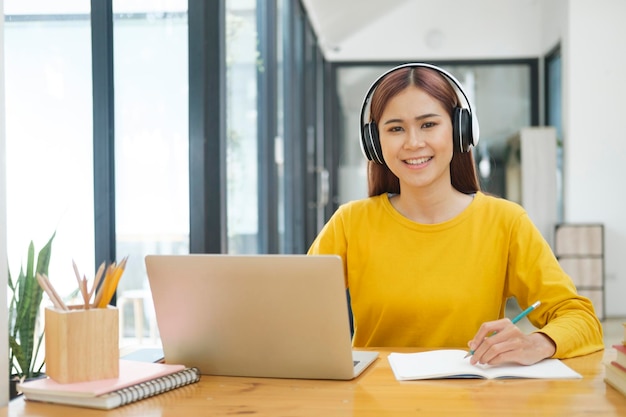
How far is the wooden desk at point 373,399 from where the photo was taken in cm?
107

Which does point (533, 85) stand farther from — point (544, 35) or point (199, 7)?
point (199, 7)

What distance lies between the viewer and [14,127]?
1.58 metres

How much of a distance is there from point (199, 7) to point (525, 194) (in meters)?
4.96

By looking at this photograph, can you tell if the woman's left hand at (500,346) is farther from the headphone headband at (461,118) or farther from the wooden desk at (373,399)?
the headphone headband at (461,118)

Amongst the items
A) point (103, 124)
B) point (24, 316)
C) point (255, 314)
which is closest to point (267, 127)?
point (103, 124)

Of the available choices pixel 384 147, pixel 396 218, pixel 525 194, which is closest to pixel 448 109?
pixel 384 147

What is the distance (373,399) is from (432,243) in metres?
0.73

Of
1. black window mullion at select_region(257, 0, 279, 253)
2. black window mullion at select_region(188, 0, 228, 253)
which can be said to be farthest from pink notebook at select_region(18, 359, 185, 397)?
black window mullion at select_region(257, 0, 279, 253)

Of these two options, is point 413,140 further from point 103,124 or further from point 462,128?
point 103,124

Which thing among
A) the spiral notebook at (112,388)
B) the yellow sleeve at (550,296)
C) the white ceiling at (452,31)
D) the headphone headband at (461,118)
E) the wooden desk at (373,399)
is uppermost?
the white ceiling at (452,31)

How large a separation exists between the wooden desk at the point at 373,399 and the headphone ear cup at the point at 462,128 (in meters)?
0.66

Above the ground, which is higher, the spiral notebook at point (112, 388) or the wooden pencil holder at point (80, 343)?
the wooden pencil holder at point (80, 343)

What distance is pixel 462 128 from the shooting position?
1.77m

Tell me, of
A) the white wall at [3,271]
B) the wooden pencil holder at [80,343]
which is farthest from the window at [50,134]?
the wooden pencil holder at [80,343]
